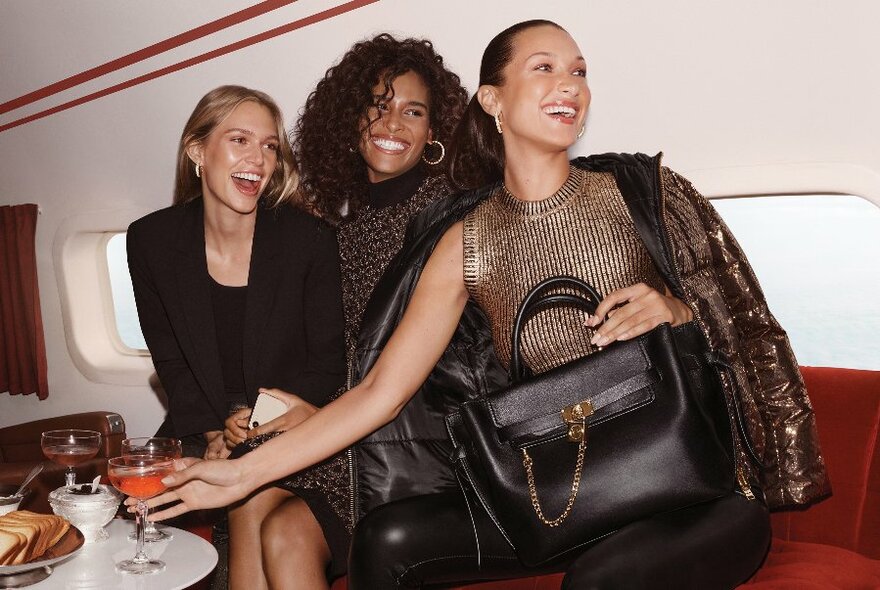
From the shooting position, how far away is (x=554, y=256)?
2.46 metres

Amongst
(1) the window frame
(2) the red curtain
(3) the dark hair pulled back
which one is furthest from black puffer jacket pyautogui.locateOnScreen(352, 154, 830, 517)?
(2) the red curtain

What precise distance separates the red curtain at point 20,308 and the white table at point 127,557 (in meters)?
3.95

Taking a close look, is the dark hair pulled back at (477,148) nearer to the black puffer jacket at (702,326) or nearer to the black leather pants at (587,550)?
the black puffer jacket at (702,326)

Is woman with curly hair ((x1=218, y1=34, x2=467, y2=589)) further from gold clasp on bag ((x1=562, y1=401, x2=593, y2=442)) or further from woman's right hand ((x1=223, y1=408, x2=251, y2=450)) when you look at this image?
gold clasp on bag ((x1=562, y1=401, x2=593, y2=442))

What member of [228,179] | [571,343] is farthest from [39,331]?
[571,343]

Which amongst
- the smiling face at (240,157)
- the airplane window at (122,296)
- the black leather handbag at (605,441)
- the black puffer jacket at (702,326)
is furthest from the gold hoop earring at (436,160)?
the airplane window at (122,296)

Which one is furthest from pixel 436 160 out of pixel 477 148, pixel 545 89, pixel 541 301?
pixel 541 301

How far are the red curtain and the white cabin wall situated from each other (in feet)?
0.24

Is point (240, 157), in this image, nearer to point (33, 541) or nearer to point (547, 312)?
point (547, 312)

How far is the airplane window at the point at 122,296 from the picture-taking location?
236 inches

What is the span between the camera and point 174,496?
231cm

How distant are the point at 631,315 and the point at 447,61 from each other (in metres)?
2.10

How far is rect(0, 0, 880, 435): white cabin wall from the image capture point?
303cm

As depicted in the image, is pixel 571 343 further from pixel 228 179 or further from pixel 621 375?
pixel 228 179
